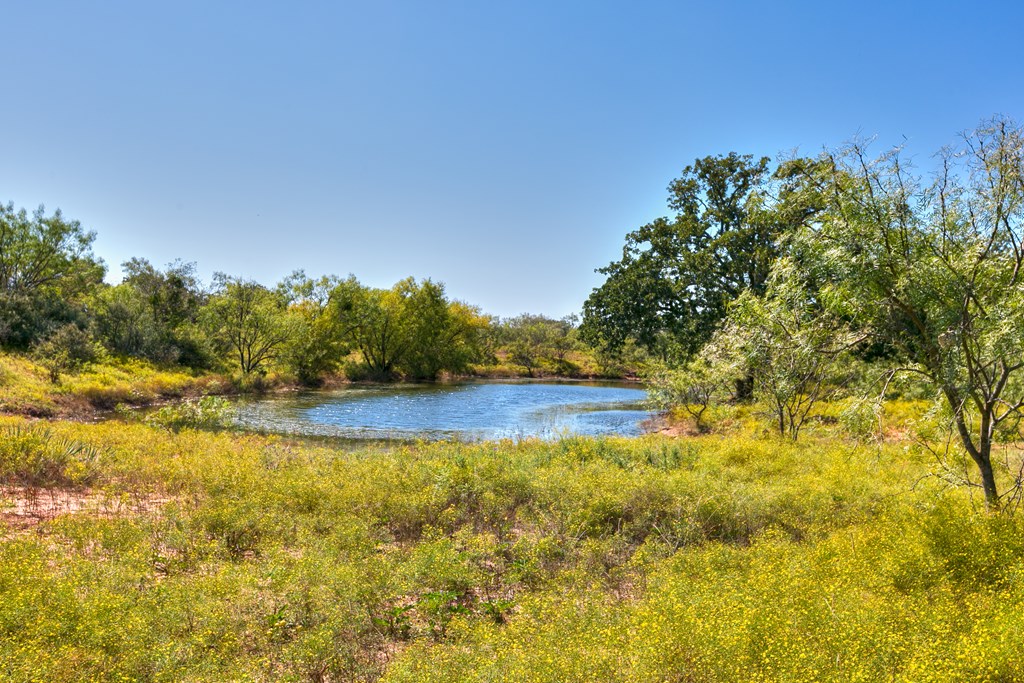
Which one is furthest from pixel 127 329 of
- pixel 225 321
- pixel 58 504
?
pixel 58 504

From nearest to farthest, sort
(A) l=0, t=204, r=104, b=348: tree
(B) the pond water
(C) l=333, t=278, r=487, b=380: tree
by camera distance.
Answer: (B) the pond water, (A) l=0, t=204, r=104, b=348: tree, (C) l=333, t=278, r=487, b=380: tree

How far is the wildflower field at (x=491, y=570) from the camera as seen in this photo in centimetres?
464

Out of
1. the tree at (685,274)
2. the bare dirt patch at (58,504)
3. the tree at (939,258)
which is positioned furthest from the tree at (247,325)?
the tree at (939,258)

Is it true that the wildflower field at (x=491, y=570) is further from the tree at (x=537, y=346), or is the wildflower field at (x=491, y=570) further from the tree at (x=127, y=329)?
the tree at (x=537, y=346)

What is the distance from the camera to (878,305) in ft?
25.5

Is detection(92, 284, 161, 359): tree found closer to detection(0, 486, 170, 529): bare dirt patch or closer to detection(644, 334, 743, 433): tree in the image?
detection(0, 486, 170, 529): bare dirt patch

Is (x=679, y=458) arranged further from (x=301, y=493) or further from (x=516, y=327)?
A: (x=516, y=327)

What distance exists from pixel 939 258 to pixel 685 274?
828 inches

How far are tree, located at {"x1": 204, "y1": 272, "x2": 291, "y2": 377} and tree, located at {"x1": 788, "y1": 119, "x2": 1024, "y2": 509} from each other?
42.0 meters

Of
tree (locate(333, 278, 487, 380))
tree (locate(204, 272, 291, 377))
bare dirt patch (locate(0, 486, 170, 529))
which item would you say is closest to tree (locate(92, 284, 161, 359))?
tree (locate(204, 272, 291, 377))

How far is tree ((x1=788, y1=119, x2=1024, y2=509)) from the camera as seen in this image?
729 centimetres

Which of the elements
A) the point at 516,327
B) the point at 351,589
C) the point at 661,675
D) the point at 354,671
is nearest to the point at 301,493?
the point at 351,589

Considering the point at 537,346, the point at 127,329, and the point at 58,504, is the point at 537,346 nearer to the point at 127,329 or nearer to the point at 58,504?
the point at 127,329

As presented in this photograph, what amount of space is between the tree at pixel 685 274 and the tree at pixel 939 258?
61.7ft
